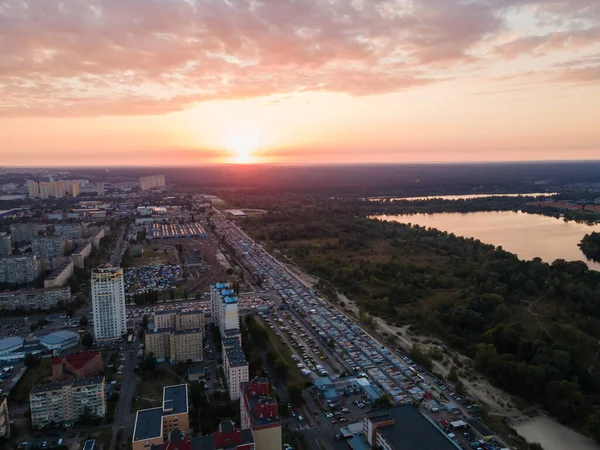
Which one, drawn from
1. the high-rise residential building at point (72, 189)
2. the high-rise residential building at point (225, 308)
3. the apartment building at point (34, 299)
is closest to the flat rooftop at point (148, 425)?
the high-rise residential building at point (225, 308)

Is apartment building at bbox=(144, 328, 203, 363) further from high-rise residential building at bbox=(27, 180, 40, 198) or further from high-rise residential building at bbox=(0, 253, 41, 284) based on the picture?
high-rise residential building at bbox=(27, 180, 40, 198)

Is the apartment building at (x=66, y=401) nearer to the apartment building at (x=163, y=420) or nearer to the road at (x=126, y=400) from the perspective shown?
the road at (x=126, y=400)

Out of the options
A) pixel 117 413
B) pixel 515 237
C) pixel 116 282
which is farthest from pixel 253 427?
pixel 515 237

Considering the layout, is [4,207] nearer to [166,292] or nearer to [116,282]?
[166,292]

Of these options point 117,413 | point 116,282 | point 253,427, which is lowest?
point 117,413

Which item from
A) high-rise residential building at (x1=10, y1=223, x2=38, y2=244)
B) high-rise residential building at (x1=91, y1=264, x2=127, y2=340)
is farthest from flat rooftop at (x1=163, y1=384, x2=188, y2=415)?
high-rise residential building at (x1=10, y1=223, x2=38, y2=244)
